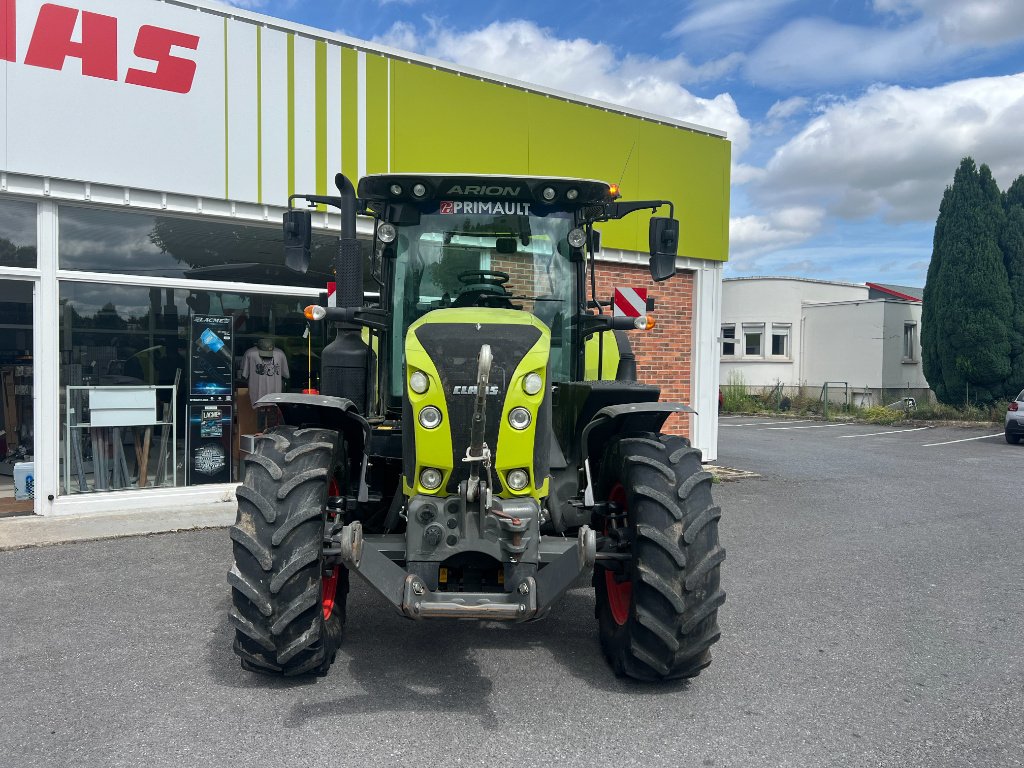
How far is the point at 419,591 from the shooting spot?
140 inches

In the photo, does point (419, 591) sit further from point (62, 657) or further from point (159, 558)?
point (159, 558)

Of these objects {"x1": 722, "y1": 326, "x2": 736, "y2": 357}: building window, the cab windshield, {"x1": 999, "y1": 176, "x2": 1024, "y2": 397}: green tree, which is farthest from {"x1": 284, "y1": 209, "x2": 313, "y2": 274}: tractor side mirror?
{"x1": 722, "y1": 326, "x2": 736, "y2": 357}: building window

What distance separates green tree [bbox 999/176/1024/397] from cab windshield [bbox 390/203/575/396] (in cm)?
2322

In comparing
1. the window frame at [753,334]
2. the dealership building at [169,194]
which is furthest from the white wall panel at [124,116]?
the window frame at [753,334]

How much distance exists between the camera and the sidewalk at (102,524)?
714 cm

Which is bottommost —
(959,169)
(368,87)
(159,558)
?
(159,558)

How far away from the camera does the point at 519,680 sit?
161 inches

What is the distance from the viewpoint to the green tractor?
3.68 metres

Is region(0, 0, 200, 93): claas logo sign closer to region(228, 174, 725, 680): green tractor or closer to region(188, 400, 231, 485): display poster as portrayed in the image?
region(188, 400, 231, 485): display poster

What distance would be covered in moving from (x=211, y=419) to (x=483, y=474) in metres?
6.09

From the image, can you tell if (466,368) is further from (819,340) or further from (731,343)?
(731,343)

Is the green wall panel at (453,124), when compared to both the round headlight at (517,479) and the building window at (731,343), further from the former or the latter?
the building window at (731,343)

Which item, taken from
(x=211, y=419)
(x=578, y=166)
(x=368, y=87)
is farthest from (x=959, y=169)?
(x=211, y=419)

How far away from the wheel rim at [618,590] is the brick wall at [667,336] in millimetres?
7511
